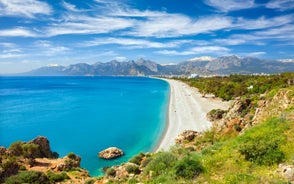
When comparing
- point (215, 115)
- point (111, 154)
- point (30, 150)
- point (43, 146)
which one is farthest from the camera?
point (215, 115)

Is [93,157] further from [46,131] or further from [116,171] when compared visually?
[46,131]

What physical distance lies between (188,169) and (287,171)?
14.1ft

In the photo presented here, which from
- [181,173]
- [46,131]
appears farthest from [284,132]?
[46,131]

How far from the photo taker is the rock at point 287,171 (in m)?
8.81

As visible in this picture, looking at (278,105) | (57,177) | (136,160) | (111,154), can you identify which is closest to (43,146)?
(111,154)

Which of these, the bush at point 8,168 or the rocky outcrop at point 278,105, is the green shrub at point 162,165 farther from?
the bush at point 8,168

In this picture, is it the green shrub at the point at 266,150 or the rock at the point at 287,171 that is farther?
the green shrub at the point at 266,150

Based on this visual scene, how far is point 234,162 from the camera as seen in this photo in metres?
12.0

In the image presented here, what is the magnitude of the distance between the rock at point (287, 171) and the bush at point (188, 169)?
3.62 m

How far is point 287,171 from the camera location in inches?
364

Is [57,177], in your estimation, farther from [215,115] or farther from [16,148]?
[215,115]

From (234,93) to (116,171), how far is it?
89062mm

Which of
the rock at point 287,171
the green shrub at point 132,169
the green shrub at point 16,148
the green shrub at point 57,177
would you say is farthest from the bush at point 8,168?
the rock at point 287,171

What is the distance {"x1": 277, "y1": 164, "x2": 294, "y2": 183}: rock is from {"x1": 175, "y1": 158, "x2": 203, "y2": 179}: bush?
3622 mm
